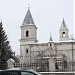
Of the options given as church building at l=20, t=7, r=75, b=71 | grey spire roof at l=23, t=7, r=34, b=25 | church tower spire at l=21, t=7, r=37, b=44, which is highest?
grey spire roof at l=23, t=7, r=34, b=25

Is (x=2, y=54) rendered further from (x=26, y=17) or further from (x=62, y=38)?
(x=62, y=38)

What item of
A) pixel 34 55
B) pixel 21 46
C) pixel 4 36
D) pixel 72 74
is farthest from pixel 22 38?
pixel 72 74

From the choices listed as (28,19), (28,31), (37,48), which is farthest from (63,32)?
(37,48)

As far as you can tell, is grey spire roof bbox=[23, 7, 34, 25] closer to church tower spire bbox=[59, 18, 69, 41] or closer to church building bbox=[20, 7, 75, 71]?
church building bbox=[20, 7, 75, 71]

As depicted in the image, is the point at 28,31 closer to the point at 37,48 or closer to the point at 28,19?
the point at 28,19

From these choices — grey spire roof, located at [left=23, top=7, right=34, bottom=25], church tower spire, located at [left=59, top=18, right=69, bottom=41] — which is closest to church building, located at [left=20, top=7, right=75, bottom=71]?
grey spire roof, located at [left=23, top=7, right=34, bottom=25]

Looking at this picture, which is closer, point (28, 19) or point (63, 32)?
point (28, 19)

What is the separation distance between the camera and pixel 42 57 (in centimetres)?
5575

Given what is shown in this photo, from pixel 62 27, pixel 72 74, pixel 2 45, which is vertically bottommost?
pixel 72 74

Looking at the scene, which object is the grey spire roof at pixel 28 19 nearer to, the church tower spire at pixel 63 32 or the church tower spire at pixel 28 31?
the church tower spire at pixel 28 31

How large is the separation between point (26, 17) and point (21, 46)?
8283 mm

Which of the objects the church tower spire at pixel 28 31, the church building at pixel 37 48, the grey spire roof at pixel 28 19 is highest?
the grey spire roof at pixel 28 19

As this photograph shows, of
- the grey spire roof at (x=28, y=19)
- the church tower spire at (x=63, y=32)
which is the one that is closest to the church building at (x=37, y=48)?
the grey spire roof at (x=28, y=19)

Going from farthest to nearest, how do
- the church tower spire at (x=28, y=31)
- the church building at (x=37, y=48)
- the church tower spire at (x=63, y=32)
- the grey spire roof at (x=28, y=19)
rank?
the church tower spire at (x=63, y=32) < the grey spire roof at (x=28, y=19) < the church tower spire at (x=28, y=31) < the church building at (x=37, y=48)
